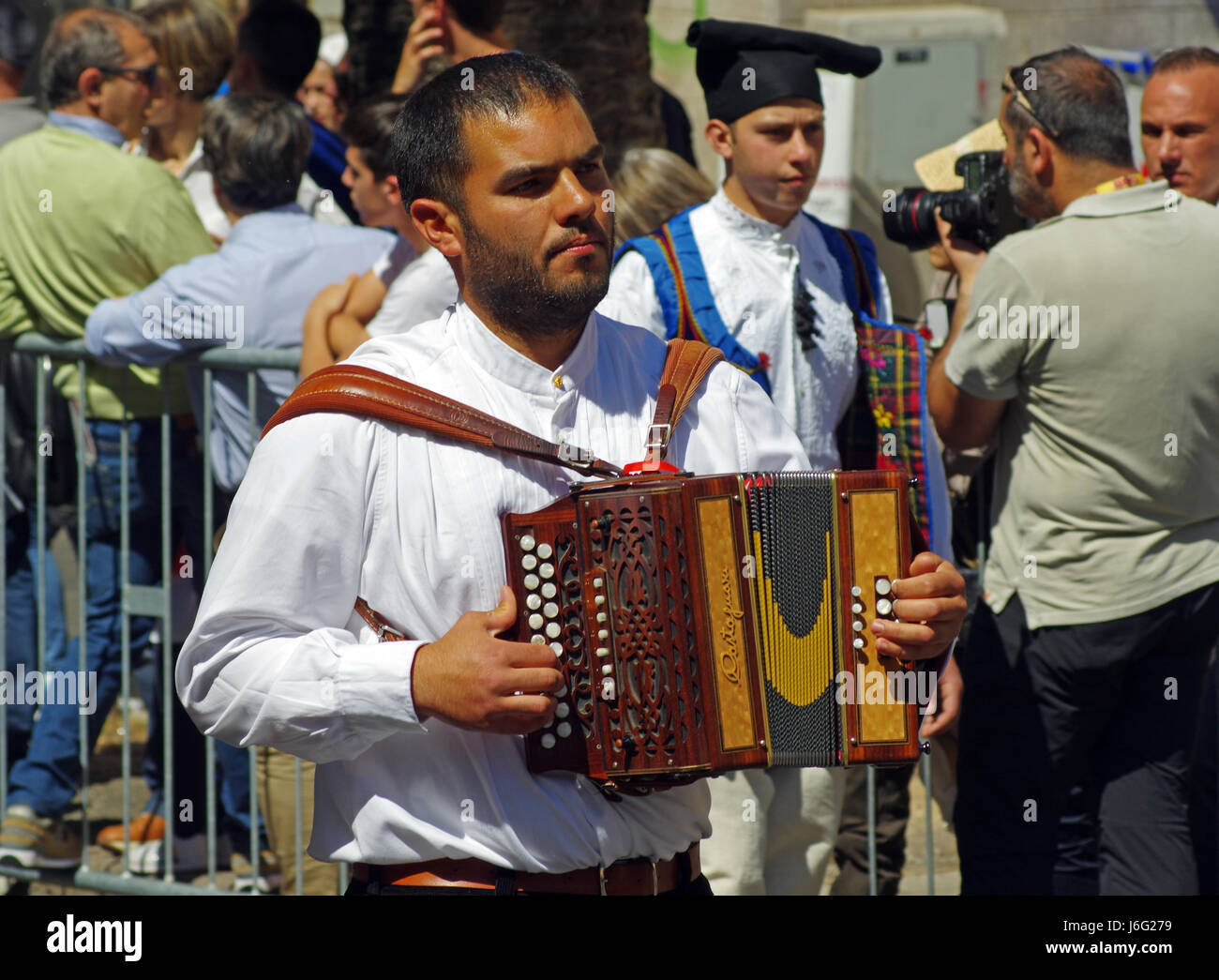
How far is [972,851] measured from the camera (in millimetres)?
4012

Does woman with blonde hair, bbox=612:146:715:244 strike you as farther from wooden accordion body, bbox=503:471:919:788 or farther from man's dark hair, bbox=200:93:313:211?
wooden accordion body, bbox=503:471:919:788

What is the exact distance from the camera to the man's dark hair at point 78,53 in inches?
209

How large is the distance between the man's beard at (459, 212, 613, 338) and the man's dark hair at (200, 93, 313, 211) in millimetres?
2658

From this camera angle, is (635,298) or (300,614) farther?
(635,298)

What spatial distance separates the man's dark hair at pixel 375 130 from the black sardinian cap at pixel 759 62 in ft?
3.75

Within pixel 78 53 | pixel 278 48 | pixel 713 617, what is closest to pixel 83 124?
pixel 78 53

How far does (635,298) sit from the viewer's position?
396cm

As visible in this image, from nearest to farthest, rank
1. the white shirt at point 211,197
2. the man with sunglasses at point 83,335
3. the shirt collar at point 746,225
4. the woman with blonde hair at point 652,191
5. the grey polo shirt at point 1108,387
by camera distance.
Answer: the grey polo shirt at point 1108,387
the shirt collar at point 746,225
the woman with blonde hair at point 652,191
the man with sunglasses at point 83,335
the white shirt at point 211,197

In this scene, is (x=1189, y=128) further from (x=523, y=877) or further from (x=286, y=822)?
(x=286, y=822)

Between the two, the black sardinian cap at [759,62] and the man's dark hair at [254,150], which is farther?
the man's dark hair at [254,150]

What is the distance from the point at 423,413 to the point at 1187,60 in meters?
3.11

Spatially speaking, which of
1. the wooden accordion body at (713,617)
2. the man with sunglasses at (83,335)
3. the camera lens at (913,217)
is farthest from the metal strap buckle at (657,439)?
the man with sunglasses at (83,335)

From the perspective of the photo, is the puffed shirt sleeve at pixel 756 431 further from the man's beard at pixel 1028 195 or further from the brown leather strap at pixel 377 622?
the man's beard at pixel 1028 195
